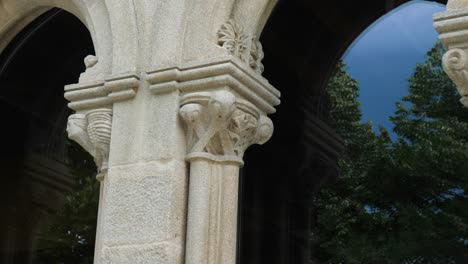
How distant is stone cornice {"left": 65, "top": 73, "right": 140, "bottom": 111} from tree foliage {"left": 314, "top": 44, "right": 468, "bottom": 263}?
6.12 ft

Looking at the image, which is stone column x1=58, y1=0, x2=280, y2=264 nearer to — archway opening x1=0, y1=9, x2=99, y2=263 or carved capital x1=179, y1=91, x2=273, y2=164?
carved capital x1=179, y1=91, x2=273, y2=164

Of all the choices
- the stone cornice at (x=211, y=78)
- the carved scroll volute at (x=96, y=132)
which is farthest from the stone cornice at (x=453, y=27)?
the carved scroll volute at (x=96, y=132)

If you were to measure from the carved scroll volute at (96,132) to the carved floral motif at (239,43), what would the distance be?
3.04ft

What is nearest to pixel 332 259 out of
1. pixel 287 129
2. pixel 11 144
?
pixel 287 129

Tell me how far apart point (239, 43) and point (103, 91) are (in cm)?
99

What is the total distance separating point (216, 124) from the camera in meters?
5.71

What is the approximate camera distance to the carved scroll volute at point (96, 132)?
602cm

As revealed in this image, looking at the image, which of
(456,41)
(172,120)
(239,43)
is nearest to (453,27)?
(456,41)

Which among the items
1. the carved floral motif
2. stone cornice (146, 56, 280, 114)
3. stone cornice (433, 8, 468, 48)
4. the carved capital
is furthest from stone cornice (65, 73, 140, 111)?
stone cornice (433, 8, 468, 48)

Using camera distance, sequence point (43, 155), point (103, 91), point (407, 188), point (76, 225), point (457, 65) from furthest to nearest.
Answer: point (43, 155) → point (76, 225) → point (407, 188) → point (103, 91) → point (457, 65)

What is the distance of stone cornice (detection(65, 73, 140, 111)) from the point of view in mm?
5965

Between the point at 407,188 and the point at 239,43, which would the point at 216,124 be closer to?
the point at 239,43

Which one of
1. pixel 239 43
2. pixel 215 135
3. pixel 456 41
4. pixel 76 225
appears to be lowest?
pixel 76 225

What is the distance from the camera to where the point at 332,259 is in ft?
21.9
